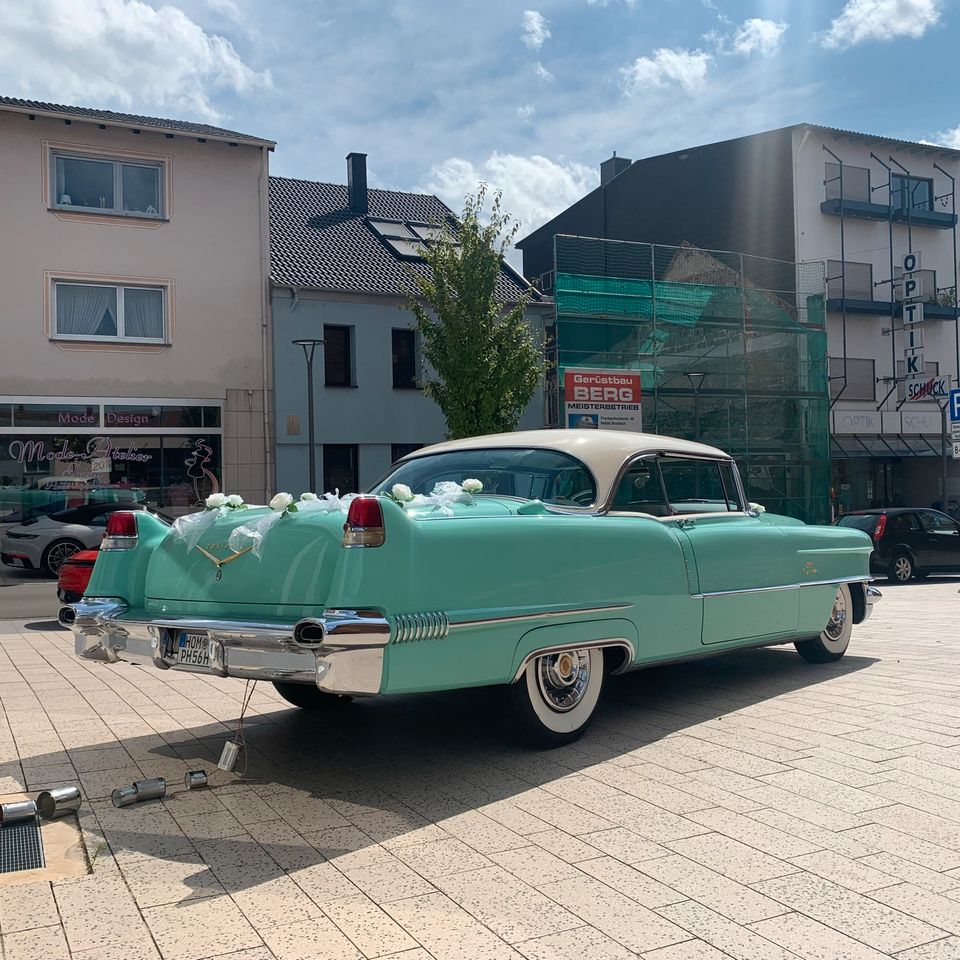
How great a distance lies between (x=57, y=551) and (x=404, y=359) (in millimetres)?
10361

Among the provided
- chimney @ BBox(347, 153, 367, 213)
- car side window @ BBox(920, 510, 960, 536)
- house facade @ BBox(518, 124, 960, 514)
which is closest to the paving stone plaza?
car side window @ BBox(920, 510, 960, 536)

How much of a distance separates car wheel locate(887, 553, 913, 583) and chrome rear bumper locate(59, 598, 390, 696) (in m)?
15.5

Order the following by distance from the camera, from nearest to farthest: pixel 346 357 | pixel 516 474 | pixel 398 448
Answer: pixel 516 474, pixel 346 357, pixel 398 448

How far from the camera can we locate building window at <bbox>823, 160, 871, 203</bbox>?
3167cm

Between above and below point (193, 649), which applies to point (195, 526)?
above

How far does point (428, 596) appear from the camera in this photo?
13.9 ft

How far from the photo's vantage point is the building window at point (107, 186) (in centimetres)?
2134

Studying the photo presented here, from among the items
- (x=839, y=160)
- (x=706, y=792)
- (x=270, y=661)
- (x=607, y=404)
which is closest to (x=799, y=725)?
(x=706, y=792)

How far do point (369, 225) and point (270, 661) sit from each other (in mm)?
24566

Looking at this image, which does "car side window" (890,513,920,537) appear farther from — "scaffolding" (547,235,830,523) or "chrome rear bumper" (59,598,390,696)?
"chrome rear bumper" (59,598,390,696)

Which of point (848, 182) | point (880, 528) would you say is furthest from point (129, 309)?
point (848, 182)

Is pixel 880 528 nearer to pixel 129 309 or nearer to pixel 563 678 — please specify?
pixel 563 678

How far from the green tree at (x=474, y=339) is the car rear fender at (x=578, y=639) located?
1608 centimetres

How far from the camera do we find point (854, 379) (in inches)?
1240
